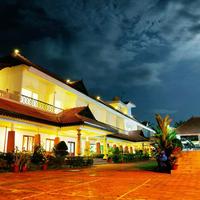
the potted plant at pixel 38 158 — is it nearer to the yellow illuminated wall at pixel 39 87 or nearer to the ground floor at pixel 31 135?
the ground floor at pixel 31 135

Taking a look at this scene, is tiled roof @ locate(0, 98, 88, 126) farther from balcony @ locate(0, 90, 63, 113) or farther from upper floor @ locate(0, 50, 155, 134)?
upper floor @ locate(0, 50, 155, 134)

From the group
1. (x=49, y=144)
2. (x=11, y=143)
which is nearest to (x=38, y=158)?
(x=11, y=143)

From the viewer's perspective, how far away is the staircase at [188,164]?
11970mm

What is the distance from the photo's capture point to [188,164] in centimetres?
1291

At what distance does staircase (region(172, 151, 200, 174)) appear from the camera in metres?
12.0

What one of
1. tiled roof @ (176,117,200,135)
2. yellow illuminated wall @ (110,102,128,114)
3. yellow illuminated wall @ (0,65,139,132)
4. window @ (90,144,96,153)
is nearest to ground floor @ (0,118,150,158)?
yellow illuminated wall @ (0,65,139,132)

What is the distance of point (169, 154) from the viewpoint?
12.7 m

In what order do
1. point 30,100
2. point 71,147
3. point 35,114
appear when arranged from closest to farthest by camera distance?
point 35,114 < point 30,100 < point 71,147

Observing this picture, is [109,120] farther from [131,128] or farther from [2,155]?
[2,155]

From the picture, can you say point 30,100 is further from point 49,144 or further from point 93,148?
point 93,148

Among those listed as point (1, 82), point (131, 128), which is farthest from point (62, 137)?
point (131, 128)

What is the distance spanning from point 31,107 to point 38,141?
2616 millimetres

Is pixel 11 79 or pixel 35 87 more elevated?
pixel 11 79

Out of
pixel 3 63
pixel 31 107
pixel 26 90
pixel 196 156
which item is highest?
pixel 3 63
